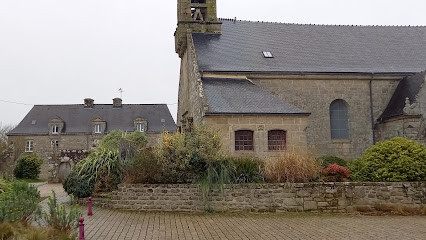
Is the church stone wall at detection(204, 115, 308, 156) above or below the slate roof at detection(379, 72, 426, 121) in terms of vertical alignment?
below

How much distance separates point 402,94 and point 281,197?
445 inches

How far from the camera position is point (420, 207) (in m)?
10.6

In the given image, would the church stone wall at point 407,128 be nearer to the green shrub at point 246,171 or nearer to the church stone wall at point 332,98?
the church stone wall at point 332,98

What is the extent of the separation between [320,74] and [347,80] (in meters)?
1.59

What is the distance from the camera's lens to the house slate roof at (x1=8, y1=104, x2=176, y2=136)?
37938mm

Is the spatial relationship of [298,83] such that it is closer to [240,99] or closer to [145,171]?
[240,99]

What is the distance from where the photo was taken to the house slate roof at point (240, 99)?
15.1m

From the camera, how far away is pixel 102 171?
12.7 m

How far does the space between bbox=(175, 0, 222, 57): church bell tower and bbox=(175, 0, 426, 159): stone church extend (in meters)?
0.06

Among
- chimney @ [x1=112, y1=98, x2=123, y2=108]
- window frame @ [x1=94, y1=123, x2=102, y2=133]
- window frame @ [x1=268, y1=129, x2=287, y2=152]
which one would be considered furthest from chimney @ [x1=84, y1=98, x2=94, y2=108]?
window frame @ [x1=268, y1=129, x2=287, y2=152]

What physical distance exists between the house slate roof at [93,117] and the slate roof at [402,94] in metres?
24.2

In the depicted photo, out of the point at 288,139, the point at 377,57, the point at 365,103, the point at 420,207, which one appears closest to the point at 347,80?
the point at 365,103

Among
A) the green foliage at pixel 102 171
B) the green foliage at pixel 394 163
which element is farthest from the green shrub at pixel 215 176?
the green foliage at pixel 394 163

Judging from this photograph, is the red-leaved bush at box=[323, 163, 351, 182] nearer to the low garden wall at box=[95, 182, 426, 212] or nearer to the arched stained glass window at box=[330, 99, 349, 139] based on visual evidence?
the low garden wall at box=[95, 182, 426, 212]
